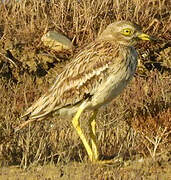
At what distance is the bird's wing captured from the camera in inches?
256

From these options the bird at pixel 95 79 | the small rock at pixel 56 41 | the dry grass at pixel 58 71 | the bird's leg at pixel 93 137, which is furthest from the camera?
the small rock at pixel 56 41

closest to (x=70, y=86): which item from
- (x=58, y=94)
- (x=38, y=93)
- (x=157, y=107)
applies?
(x=58, y=94)

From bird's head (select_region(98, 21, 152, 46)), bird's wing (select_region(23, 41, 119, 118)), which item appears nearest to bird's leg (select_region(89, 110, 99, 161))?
bird's wing (select_region(23, 41, 119, 118))

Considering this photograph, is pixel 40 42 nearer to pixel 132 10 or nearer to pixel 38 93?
pixel 38 93

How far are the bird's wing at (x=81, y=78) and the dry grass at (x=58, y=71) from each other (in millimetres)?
419

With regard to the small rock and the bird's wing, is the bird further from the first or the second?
the small rock

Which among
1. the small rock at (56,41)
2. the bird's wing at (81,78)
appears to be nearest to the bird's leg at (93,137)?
the bird's wing at (81,78)

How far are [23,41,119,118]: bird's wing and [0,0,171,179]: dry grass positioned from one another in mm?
419

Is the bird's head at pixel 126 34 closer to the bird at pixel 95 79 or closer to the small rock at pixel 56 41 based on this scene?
the bird at pixel 95 79

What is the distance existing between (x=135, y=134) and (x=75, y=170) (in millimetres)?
1602

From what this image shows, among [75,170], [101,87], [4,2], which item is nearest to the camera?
[75,170]

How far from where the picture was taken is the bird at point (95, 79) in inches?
252

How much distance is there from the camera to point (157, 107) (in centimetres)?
783

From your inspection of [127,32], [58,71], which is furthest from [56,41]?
[127,32]
